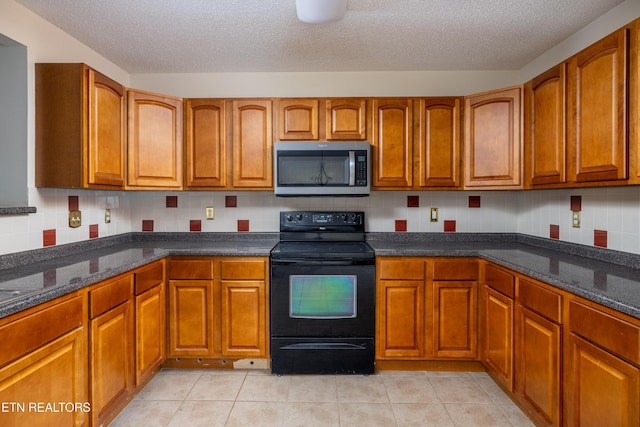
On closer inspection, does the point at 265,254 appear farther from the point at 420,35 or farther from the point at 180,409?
the point at 420,35

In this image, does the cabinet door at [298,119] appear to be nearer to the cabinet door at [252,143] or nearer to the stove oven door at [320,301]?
the cabinet door at [252,143]

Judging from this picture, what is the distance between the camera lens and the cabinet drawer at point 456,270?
2.35 metres

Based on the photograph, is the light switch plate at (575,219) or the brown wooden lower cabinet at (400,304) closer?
the light switch plate at (575,219)

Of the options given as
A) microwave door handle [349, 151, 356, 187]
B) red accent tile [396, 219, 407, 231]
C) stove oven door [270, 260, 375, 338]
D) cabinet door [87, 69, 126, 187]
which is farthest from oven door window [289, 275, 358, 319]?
cabinet door [87, 69, 126, 187]

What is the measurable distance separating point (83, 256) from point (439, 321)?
2.41 metres

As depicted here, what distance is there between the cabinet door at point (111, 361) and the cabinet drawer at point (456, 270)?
198 cm

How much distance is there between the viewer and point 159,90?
116 inches

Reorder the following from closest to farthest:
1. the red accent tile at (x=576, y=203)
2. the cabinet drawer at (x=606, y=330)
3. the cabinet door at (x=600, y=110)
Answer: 1. the cabinet drawer at (x=606, y=330)
2. the cabinet door at (x=600, y=110)
3. the red accent tile at (x=576, y=203)

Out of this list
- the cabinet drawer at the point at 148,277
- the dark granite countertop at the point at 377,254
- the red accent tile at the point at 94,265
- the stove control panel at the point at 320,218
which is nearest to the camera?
the dark granite countertop at the point at 377,254

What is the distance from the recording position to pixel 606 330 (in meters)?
1.28

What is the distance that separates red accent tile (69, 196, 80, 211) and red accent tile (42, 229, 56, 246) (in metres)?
0.22

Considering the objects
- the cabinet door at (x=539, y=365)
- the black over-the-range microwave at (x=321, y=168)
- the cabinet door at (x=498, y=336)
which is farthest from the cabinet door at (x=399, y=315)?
the black over-the-range microwave at (x=321, y=168)

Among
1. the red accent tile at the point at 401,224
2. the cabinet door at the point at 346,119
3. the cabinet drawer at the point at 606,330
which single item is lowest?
the cabinet drawer at the point at 606,330

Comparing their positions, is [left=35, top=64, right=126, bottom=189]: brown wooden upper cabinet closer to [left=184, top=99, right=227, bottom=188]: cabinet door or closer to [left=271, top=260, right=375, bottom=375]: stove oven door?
[left=184, top=99, right=227, bottom=188]: cabinet door
